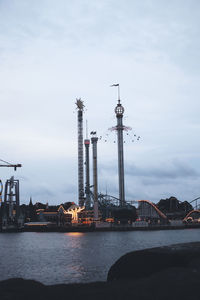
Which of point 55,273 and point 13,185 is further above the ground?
point 13,185

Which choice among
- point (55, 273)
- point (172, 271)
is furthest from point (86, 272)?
point (172, 271)

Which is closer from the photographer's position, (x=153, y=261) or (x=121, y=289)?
(x=121, y=289)

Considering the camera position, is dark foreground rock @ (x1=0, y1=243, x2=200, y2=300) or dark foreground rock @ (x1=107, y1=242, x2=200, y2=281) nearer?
dark foreground rock @ (x1=0, y1=243, x2=200, y2=300)

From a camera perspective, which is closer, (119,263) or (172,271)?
(172,271)

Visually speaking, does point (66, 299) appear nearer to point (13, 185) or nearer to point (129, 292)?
point (129, 292)

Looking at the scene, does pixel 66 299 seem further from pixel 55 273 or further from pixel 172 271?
pixel 55 273

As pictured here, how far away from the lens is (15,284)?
7.25 meters

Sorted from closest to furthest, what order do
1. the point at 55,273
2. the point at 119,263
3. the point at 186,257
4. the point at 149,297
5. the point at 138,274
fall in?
the point at 149,297, the point at 186,257, the point at 138,274, the point at 119,263, the point at 55,273

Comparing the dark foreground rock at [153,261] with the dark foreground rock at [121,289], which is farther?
the dark foreground rock at [153,261]

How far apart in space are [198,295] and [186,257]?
357cm

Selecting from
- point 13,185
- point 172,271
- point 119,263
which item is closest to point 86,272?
point 119,263

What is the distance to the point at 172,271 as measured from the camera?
7.59 meters

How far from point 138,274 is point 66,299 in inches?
188

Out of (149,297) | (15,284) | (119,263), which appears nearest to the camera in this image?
(149,297)
